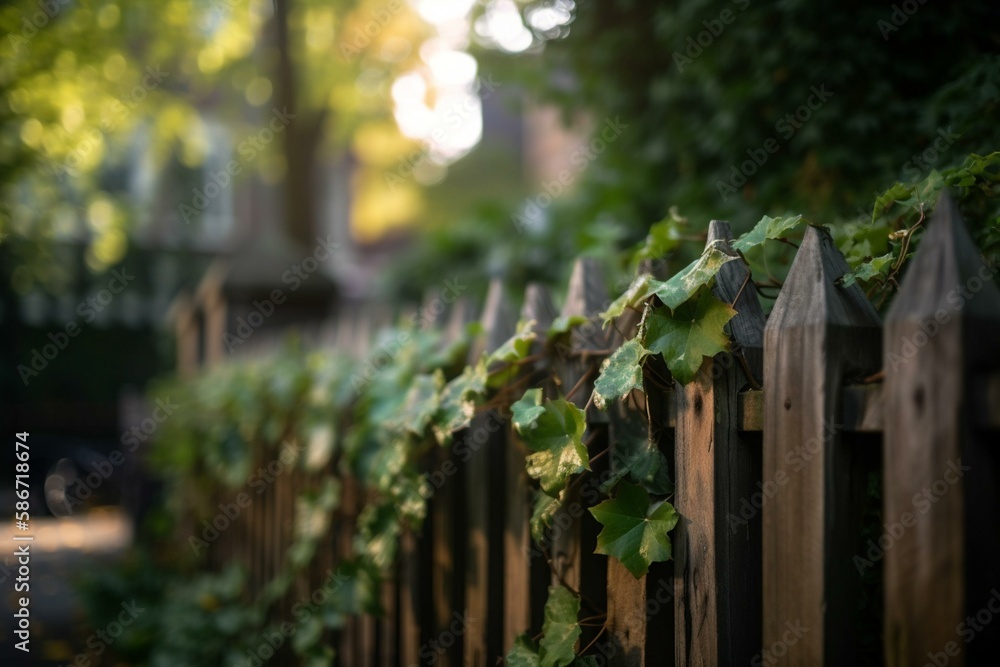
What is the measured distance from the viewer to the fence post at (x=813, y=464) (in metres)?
1.06

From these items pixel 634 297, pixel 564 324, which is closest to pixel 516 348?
pixel 564 324

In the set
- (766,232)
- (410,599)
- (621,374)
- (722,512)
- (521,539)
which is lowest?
(410,599)

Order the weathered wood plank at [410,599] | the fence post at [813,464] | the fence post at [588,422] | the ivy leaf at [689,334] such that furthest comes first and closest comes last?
the weathered wood plank at [410,599]
the fence post at [588,422]
the ivy leaf at [689,334]
the fence post at [813,464]

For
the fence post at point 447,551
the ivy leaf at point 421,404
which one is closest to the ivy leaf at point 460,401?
the ivy leaf at point 421,404

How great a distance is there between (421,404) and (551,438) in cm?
59

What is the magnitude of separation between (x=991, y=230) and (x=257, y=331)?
6081 millimetres

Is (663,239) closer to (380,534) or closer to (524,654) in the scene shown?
(524,654)

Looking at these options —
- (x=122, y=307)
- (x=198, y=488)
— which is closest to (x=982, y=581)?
(x=198, y=488)

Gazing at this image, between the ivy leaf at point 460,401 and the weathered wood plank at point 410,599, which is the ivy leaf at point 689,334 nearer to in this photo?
the ivy leaf at point 460,401

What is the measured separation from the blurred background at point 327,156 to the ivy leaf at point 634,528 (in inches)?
25.8

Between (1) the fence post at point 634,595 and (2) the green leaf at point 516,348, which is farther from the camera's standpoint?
(2) the green leaf at point 516,348

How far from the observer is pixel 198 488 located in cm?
535

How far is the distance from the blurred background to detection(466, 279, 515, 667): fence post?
0.55m

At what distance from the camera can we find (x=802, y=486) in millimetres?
1087
